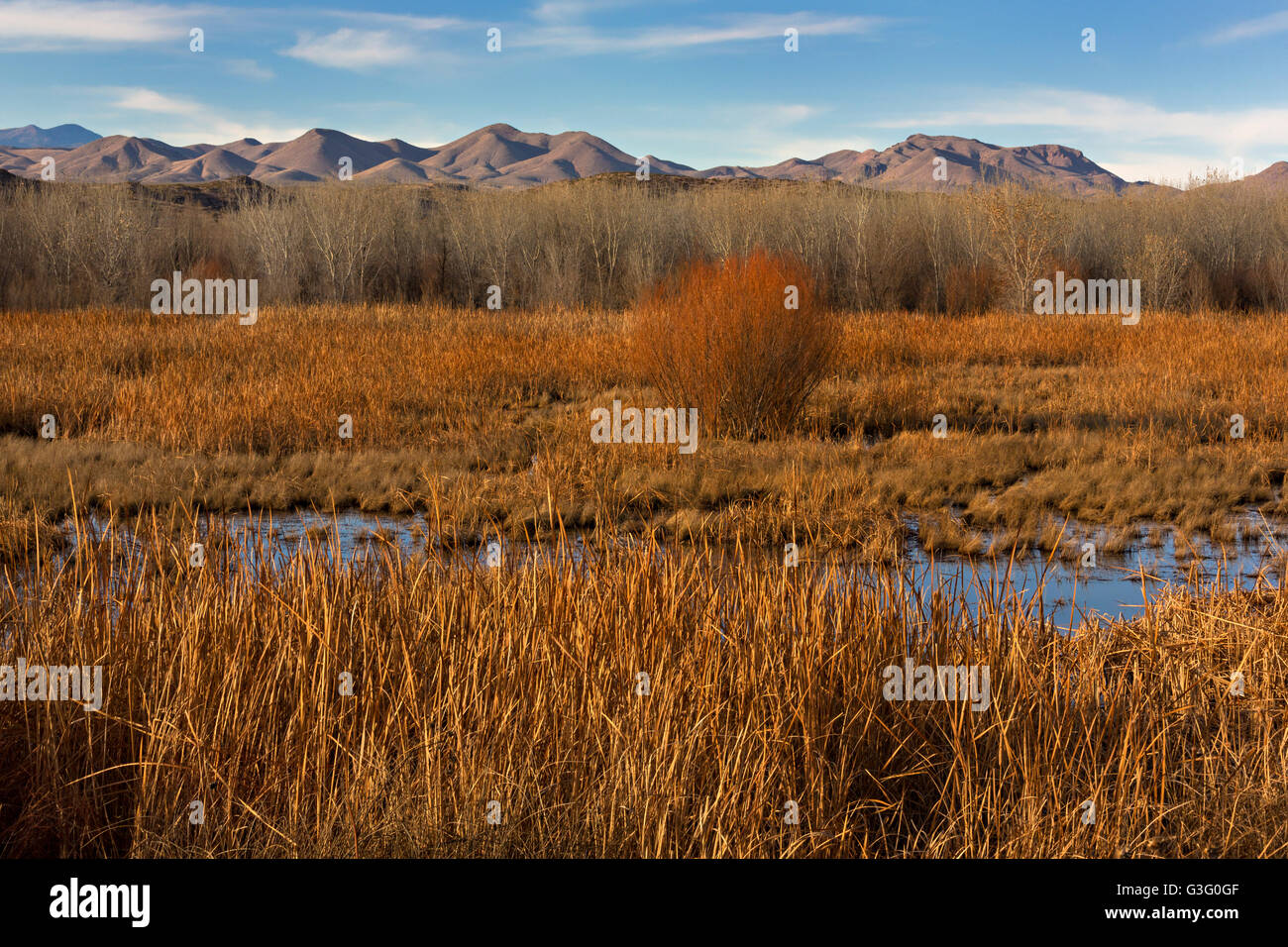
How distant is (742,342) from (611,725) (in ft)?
22.8

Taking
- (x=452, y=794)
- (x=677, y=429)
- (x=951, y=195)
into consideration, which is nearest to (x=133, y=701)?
(x=452, y=794)

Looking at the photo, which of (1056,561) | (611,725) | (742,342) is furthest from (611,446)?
(611,725)

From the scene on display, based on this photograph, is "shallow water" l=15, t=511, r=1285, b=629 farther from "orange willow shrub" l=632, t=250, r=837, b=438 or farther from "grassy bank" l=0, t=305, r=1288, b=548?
"orange willow shrub" l=632, t=250, r=837, b=438

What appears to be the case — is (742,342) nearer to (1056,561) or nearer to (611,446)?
(611,446)

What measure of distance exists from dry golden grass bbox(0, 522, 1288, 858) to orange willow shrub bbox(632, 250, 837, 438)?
221 inches

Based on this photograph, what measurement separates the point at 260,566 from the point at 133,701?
100 cm

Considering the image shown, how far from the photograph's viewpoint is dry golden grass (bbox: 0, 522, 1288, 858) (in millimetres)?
2820

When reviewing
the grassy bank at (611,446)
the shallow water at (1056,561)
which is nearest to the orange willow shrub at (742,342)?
the grassy bank at (611,446)

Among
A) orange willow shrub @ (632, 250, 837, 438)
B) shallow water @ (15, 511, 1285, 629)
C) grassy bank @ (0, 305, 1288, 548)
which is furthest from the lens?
orange willow shrub @ (632, 250, 837, 438)

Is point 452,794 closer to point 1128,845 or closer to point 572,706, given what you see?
point 572,706

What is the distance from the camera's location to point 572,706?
10.8ft

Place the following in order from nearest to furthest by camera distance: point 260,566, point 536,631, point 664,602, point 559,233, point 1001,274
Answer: point 536,631
point 664,602
point 260,566
point 1001,274
point 559,233

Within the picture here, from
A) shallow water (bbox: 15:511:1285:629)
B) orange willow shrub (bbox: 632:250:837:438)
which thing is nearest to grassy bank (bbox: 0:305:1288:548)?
shallow water (bbox: 15:511:1285:629)

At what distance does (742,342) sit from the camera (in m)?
9.62
